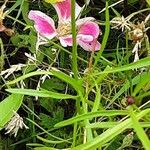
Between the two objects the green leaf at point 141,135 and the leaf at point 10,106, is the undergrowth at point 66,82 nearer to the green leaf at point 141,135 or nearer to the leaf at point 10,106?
the leaf at point 10,106

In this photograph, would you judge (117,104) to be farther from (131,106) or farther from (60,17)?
(60,17)

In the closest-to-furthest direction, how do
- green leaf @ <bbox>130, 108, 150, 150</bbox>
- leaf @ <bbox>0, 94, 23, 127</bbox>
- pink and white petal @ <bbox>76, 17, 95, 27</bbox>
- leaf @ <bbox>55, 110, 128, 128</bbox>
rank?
1. green leaf @ <bbox>130, 108, 150, 150</bbox>
2. leaf @ <bbox>55, 110, 128, 128</bbox>
3. leaf @ <bbox>0, 94, 23, 127</bbox>
4. pink and white petal @ <bbox>76, 17, 95, 27</bbox>

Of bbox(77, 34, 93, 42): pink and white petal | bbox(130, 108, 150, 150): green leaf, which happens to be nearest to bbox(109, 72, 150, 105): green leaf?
bbox(77, 34, 93, 42): pink and white petal

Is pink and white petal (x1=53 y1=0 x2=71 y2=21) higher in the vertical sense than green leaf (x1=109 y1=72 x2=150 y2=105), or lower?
higher

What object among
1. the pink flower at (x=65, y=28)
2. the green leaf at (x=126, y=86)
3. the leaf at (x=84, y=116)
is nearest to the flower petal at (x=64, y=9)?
the pink flower at (x=65, y=28)

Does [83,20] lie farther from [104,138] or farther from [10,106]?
[104,138]

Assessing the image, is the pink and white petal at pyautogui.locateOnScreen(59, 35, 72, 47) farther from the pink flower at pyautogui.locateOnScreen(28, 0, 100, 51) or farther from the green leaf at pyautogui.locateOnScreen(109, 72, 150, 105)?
the green leaf at pyautogui.locateOnScreen(109, 72, 150, 105)
